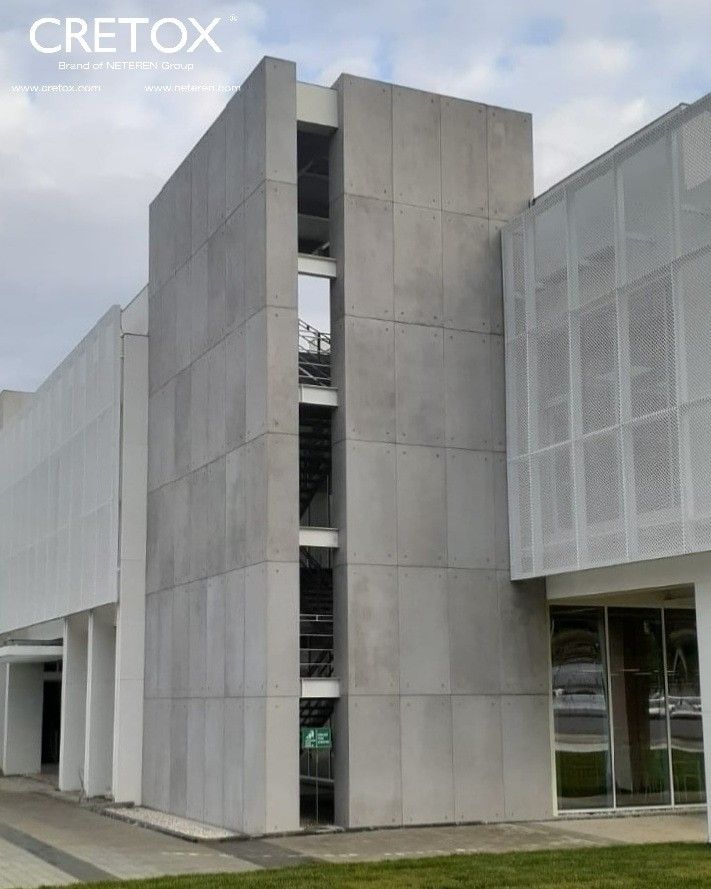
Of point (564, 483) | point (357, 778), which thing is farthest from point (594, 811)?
point (564, 483)

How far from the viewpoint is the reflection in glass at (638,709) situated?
22.3 m

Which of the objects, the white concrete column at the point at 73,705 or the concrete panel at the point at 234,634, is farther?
the white concrete column at the point at 73,705

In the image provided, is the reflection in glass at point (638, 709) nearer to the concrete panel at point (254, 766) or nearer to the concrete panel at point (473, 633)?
the concrete panel at point (473, 633)

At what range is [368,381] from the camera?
69.7 ft

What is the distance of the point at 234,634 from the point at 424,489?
4228 millimetres

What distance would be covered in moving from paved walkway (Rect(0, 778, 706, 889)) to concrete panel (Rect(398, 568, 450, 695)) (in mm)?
2419

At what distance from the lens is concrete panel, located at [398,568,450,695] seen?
20672 millimetres

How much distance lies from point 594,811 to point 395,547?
6103 mm

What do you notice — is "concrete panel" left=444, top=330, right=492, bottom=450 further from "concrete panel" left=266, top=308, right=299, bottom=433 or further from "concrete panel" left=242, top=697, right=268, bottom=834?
"concrete panel" left=242, top=697, right=268, bottom=834

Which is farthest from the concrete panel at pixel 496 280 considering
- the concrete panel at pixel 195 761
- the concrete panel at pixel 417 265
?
the concrete panel at pixel 195 761

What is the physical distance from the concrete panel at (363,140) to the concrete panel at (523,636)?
24.5ft

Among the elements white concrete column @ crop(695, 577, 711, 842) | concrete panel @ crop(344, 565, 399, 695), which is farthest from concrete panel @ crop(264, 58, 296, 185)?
white concrete column @ crop(695, 577, 711, 842)

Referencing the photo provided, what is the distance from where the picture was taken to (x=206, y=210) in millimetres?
24203

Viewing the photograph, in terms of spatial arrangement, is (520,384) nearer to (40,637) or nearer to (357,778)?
(357,778)
